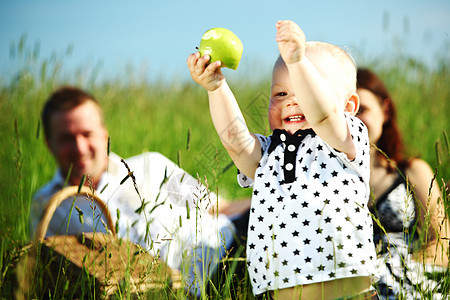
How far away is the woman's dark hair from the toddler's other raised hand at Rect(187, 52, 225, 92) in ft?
5.14

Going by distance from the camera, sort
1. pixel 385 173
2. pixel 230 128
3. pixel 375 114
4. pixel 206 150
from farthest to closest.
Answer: pixel 375 114, pixel 385 173, pixel 206 150, pixel 230 128

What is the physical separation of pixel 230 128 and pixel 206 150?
43cm

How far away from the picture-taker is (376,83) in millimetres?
2922

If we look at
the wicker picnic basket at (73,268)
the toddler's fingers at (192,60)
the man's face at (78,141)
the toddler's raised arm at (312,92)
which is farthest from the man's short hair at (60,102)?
the toddler's raised arm at (312,92)

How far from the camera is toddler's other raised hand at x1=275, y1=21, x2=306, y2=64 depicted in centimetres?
132

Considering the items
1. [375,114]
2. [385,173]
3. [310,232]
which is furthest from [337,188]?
[375,114]

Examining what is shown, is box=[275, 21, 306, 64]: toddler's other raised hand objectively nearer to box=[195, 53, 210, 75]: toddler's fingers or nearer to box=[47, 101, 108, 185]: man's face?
box=[195, 53, 210, 75]: toddler's fingers

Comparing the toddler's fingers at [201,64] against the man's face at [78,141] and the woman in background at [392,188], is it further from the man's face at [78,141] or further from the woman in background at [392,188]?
the man's face at [78,141]

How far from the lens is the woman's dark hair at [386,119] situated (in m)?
2.82

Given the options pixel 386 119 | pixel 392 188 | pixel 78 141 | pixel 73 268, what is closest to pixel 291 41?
pixel 73 268

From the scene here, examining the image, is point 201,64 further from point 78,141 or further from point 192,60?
point 78,141

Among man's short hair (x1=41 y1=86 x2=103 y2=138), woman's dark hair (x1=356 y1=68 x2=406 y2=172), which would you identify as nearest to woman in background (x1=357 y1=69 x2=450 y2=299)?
woman's dark hair (x1=356 y1=68 x2=406 y2=172)

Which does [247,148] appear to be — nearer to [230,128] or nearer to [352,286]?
[230,128]

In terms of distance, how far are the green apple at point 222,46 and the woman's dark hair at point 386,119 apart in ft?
5.00
